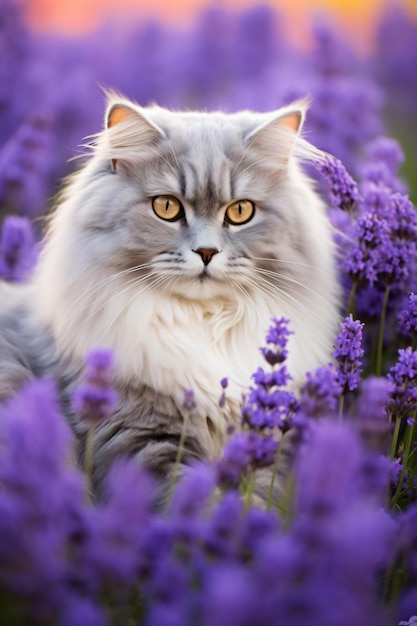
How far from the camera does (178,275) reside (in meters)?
2.11

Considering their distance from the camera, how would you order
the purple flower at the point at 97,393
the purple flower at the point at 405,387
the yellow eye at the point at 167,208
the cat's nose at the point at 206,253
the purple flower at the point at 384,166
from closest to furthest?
the purple flower at the point at 97,393 → the purple flower at the point at 405,387 → the cat's nose at the point at 206,253 → the yellow eye at the point at 167,208 → the purple flower at the point at 384,166

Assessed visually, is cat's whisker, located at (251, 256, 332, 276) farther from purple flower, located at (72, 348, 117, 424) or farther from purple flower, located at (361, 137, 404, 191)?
purple flower, located at (72, 348, 117, 424)

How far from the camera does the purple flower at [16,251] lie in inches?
121

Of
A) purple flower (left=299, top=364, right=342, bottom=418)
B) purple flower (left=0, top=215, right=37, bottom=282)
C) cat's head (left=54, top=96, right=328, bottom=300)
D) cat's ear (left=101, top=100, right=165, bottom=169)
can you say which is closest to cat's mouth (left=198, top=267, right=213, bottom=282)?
cat's head (left=54, top=96, right=328, bottom=300)

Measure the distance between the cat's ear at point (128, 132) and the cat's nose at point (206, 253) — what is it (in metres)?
0.40

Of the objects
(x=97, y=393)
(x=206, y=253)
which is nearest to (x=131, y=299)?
(x=206, y=253)

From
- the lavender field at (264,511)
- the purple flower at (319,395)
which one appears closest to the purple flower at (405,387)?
the lavender field at (264,511)

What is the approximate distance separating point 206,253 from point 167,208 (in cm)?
22

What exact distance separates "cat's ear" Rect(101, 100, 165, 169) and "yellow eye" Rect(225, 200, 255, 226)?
309 millimetres

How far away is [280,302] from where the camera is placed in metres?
2.29

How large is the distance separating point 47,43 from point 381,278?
712 centimetres

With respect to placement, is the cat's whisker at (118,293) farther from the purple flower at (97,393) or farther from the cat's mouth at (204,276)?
the purple flower at (97,393)

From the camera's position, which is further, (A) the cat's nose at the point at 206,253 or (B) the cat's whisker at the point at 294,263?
(B) the cat's whisker at the point at 294,263

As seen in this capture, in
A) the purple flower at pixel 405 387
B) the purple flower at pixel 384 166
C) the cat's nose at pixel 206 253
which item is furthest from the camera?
the purple flower at pixel 384 166
